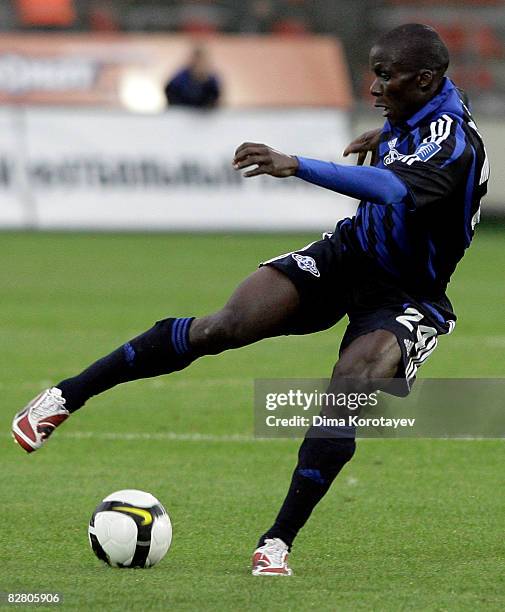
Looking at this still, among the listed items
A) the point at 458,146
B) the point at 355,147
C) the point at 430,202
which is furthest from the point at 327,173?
the point at 355,147

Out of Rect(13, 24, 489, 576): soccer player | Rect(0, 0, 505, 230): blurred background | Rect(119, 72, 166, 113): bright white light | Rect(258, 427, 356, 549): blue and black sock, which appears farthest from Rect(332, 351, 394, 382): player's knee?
Rect(119, 72, 166, 113): bright white light

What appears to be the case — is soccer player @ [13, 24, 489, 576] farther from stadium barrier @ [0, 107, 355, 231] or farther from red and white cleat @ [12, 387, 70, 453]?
stadium barrier @ [0, 107, 355, 231]

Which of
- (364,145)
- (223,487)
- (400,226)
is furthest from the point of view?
(223,487)

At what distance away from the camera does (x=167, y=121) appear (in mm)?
19922

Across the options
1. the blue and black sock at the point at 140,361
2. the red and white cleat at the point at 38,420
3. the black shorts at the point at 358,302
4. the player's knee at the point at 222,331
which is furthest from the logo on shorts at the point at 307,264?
the red and white cleat at the point at 38,420

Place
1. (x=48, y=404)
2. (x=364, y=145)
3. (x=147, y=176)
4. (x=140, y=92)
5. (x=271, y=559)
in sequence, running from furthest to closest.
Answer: (x=140, y=92) < (x=147, y=176) < (x=364, y=145) < (x=48, y=404) < (x=271, y=559)

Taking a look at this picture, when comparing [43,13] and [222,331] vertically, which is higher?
[222,331]

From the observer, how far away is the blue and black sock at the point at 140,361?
5.66m

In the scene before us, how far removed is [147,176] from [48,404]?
46.3ft

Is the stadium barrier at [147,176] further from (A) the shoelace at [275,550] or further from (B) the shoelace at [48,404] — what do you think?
(A) the shoelace at [275,550]

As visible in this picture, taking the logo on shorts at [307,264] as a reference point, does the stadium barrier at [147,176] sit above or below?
below

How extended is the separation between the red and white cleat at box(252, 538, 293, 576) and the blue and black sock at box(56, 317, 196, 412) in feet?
2.85

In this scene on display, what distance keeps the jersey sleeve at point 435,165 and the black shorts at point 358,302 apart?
1.60 ft

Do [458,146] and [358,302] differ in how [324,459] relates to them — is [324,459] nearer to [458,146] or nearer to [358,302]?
[358,302]
